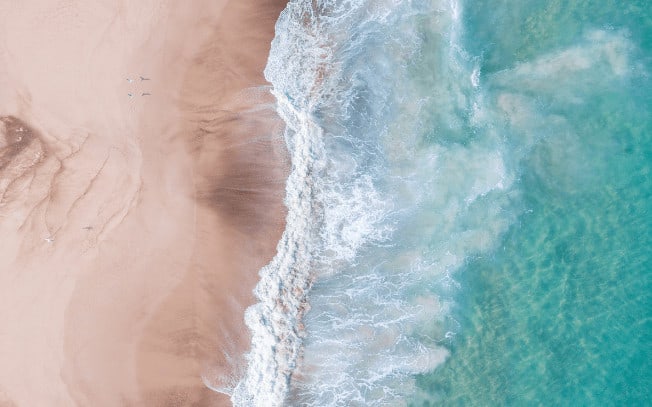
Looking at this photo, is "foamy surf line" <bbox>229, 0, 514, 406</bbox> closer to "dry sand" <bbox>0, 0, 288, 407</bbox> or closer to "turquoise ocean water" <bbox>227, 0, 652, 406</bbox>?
"turquoise ocean water" <bbox>227, 0, 652, 406</bbox>

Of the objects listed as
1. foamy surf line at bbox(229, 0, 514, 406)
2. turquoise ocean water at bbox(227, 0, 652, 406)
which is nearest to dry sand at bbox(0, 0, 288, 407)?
foamy surf line at bbox(229, 0, 514, 406)

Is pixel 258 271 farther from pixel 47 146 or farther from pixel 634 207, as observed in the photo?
pixel 634 207

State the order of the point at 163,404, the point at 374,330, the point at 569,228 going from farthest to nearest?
1. the point at 569,228
2. the point at 374,330
3. the point at 163,404

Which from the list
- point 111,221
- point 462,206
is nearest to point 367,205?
point 462,206

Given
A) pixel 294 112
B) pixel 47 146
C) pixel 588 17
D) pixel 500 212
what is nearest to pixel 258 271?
pixel 294 112

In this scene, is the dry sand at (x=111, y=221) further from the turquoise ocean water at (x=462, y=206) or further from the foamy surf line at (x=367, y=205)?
the turquoise ocean water at (x=462, y=206)

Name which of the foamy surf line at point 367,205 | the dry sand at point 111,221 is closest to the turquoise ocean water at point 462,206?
the foamy surf line at point 367,205

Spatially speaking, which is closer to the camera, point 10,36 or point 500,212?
point 10,36
